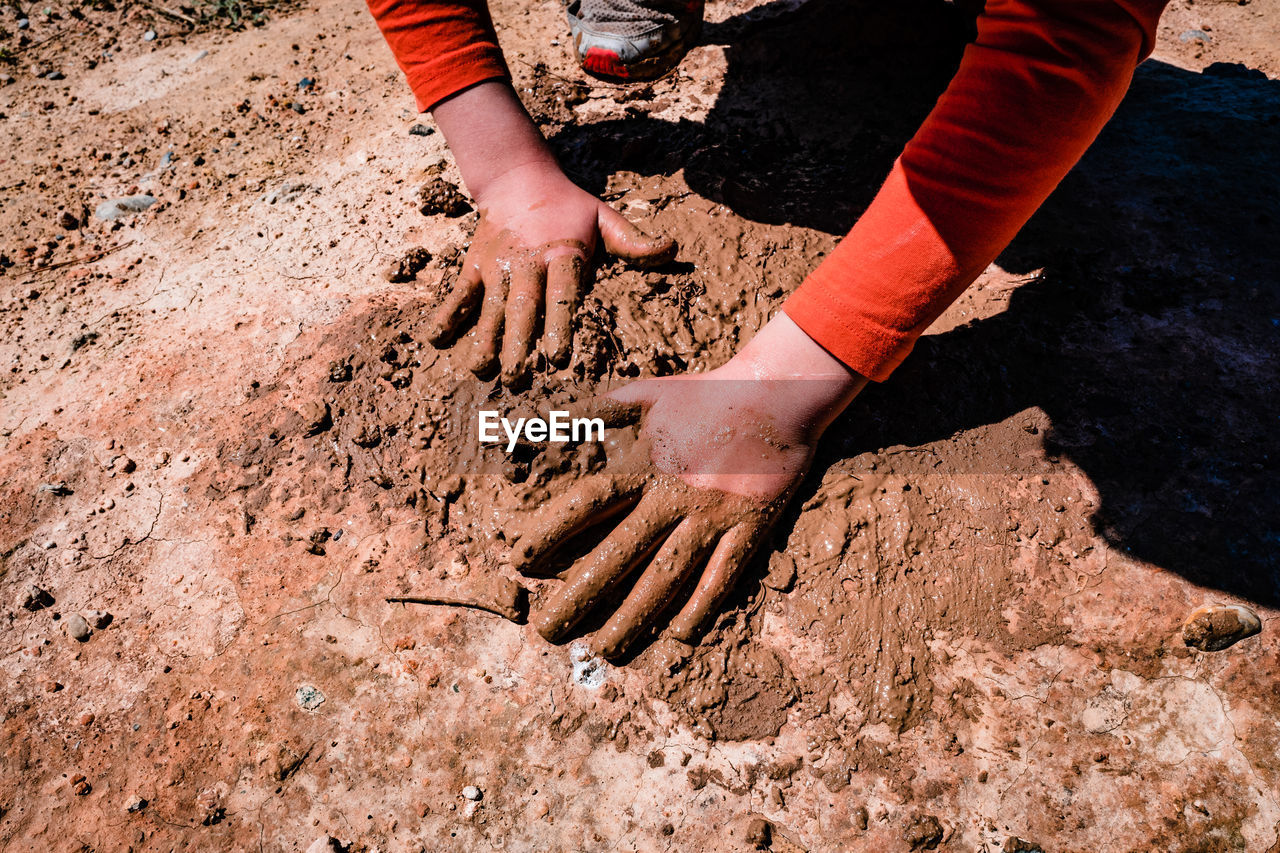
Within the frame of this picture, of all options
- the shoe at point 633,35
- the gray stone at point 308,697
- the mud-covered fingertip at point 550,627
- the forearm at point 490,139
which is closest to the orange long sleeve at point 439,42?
the forearm at point 490,139

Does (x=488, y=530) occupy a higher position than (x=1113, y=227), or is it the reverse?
(x=1113, y=227)

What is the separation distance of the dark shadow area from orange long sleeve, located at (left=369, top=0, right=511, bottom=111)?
0.51m

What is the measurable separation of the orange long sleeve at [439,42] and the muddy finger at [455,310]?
0.65m

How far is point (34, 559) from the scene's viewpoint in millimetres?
1929

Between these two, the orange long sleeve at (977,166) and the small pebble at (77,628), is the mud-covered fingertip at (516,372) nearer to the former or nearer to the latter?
the orange long sleeve at (977,166)

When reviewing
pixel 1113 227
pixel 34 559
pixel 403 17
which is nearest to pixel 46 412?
pixel 34 559

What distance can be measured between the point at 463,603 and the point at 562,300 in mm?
866

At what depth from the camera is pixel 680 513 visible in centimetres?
171

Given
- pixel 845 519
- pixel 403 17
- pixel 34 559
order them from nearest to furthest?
pixel 845 519, pixel 34 559, pixel 403 17

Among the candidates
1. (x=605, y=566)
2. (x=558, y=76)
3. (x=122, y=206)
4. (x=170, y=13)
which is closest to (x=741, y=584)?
(x=605, y=566)

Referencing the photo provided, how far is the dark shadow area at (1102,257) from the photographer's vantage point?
1.82 metres

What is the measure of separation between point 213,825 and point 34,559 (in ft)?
3.21

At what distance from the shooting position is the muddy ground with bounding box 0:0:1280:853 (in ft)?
5.13

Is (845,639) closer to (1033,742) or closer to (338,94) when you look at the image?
(1033,742)
